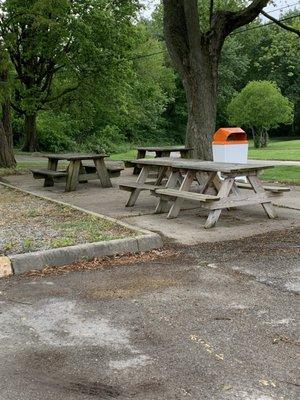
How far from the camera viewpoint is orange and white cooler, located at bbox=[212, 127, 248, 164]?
35.3 ft

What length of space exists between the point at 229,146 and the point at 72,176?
328 centimetres

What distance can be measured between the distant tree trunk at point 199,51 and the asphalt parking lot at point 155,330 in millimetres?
5552

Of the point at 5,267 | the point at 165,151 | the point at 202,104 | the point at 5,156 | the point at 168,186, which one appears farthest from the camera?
the point at 5,156

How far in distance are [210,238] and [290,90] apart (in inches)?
2136

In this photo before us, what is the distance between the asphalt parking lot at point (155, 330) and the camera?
9.45ft

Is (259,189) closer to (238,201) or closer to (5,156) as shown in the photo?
(238,201)

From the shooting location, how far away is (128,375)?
9.82 feet

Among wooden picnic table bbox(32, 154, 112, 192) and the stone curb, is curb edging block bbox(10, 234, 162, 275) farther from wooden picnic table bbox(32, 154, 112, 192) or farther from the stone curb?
wooden picnic table bbox(32, 154, 112, 192)

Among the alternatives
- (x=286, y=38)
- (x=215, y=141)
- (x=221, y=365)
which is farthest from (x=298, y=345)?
(x=286, y=38)

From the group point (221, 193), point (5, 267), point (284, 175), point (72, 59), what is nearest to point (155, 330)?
point (5, 267)

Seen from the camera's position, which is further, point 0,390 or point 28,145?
point 28,145

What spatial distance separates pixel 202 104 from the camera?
34.8 feet


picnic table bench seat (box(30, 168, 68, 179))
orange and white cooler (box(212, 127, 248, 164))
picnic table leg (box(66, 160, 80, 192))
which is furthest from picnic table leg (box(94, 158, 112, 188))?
orange and white cooler (box(212, 127, 248, 164))

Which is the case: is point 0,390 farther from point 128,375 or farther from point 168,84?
point 168,84
